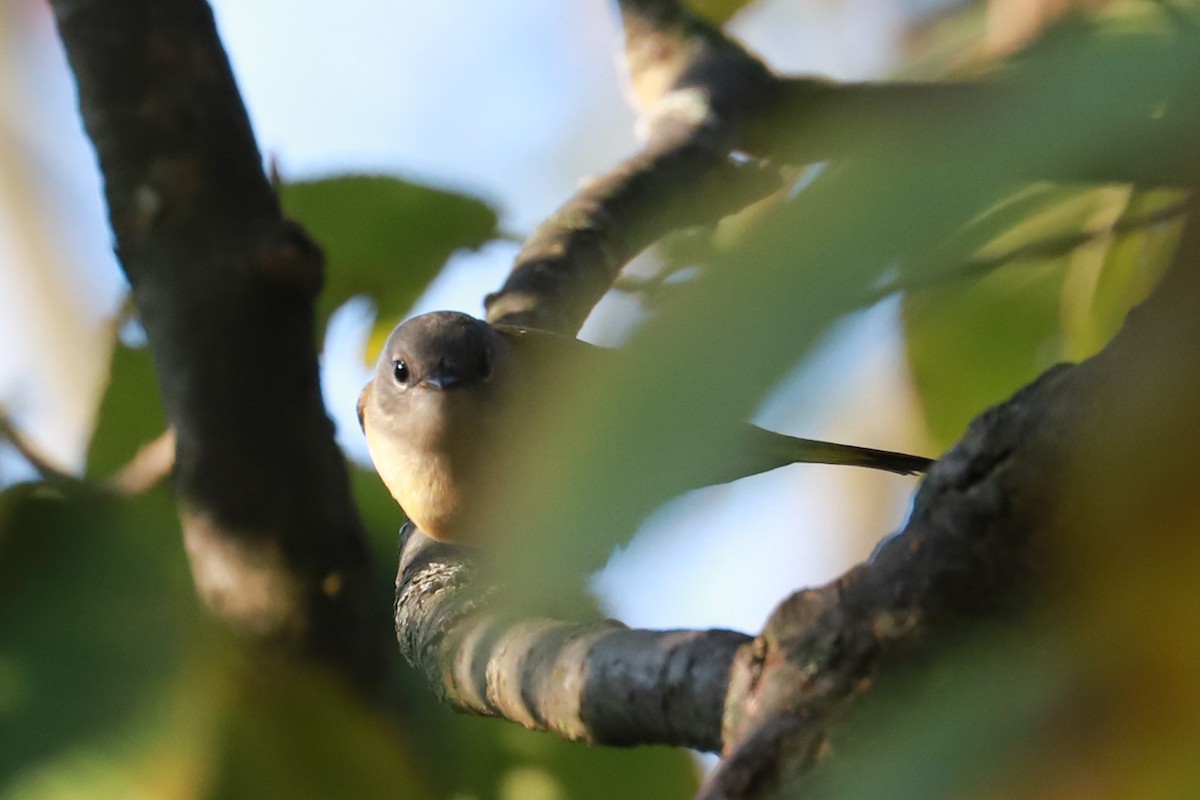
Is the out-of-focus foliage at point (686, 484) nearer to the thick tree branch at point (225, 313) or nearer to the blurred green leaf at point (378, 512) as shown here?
the thick tree branch at point (225, 313)

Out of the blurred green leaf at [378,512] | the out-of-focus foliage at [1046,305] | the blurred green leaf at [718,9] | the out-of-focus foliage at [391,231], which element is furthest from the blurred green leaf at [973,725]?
the blurred green leaf at [378,512]

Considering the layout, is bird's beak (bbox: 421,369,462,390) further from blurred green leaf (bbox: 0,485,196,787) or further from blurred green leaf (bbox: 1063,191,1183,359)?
blurred green leaf (bbox: 1063,191,1183,359)

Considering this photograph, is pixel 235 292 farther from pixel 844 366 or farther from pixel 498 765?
pixel 844 366

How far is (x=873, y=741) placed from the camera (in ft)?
1.35

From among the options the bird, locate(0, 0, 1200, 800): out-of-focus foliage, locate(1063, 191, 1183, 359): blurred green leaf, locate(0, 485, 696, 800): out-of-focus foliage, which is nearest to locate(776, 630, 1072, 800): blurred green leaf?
locate(0, 0, 1200, 800): out-of-focus foliage

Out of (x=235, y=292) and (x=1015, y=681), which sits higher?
(x=1015, y=681)

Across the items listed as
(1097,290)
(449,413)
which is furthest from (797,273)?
(449,413)

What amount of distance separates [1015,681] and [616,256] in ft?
6.47

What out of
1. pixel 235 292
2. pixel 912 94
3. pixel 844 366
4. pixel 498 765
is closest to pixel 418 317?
pixel 235 292

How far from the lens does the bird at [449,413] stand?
243cm

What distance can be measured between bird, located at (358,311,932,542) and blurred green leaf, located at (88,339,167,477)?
0.54 metres

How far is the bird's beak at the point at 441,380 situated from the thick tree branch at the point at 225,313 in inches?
19.2

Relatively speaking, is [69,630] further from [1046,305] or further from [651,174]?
[651,174]

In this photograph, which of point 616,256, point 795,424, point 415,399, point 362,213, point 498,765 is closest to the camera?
point 795,424
